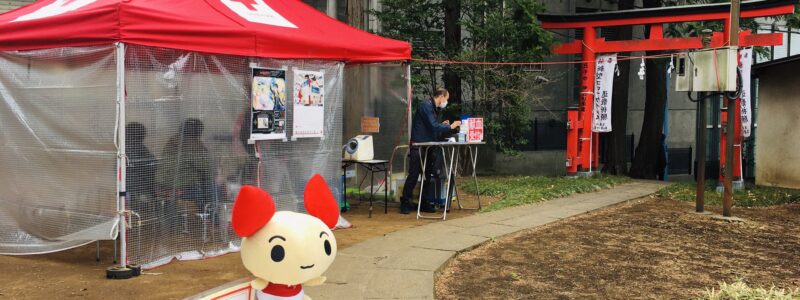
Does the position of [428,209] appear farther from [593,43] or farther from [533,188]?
[593,43]

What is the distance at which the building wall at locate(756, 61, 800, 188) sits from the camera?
1270cm

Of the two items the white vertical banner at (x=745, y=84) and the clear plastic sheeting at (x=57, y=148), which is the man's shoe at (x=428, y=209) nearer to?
the clear plastic sheeting at (x=57, y=148)

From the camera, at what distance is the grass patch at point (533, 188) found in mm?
10797

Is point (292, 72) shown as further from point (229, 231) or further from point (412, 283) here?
point (412, 283)

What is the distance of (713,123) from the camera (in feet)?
73.7

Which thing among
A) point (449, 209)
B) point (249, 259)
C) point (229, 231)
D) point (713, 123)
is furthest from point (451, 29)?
point (713, 123)

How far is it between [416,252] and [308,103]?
2092 millimetres

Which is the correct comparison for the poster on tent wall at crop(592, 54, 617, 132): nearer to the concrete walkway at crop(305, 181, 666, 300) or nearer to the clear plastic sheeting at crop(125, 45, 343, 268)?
the concrete walkway at crop(305, 181, 666, 300)

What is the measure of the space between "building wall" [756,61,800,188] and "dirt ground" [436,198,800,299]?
3719 millimetres

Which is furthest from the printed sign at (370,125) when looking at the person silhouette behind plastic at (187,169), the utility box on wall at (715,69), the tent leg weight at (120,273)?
the tent leg weight at (120,273)

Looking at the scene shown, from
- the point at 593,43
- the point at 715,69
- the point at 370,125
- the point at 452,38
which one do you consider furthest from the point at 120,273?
the point at 593,43

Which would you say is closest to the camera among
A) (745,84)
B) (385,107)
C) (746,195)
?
(385,107)

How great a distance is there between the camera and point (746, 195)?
11664 millimetres

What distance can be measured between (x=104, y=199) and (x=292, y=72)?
2339 mm
